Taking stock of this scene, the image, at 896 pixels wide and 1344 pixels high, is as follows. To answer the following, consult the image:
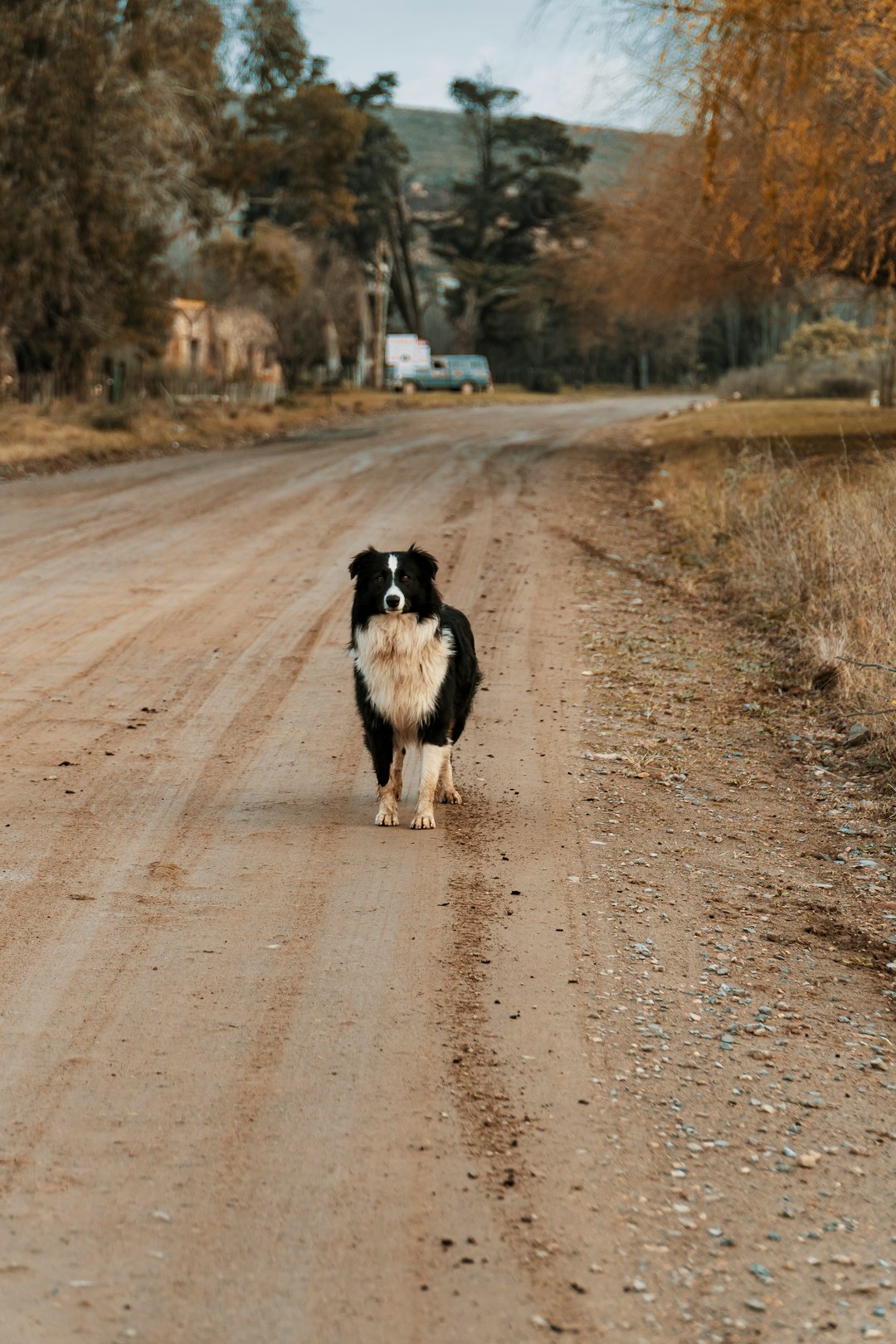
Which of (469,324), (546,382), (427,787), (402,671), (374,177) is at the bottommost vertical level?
(427,787)

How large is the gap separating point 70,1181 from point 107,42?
96.3 feet

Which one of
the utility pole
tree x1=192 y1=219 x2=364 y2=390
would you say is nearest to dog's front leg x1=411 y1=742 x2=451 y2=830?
tree x1=192 y1=219 x2=364 y2=390

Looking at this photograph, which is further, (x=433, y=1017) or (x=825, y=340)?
A: (x=825, y=340)

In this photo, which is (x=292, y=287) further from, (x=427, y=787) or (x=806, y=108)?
(x=427, y=787)

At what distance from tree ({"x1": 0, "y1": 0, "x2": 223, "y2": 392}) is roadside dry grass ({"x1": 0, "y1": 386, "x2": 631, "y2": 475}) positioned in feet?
6.13

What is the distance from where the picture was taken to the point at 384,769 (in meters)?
7.57

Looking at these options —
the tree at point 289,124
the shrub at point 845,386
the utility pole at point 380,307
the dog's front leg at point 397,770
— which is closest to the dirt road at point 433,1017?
the dog's front leg at point 397,770

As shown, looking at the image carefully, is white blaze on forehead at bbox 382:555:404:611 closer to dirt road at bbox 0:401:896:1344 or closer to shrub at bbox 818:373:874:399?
dirt road at bbox 0:401:896:1344

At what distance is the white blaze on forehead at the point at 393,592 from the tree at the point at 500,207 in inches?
2879

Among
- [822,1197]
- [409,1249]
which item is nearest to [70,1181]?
[409,1249]

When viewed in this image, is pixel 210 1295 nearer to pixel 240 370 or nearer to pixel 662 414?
pixel 662 414

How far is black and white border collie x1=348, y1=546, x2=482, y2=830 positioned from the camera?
748cm

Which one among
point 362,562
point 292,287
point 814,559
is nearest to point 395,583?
point 362,562

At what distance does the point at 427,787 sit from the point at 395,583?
1041 millimetres
